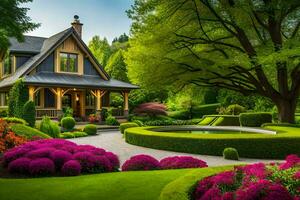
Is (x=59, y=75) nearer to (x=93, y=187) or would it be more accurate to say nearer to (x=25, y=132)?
(x=25, y=132)

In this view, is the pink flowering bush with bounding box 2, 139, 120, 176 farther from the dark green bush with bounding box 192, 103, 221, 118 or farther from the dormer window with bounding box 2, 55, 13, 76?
the dark green bush with bounding box 192, 103, 221, 118

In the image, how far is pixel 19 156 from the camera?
9.55m

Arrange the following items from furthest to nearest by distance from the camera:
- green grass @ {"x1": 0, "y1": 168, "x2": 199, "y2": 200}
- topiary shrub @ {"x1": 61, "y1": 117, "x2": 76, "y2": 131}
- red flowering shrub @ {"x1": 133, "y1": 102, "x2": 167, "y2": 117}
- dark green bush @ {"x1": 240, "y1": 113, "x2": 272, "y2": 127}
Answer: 1. red flowering shrub @ {"x1": 133, "y1": 102, "x2": 167, "y2": 117}
2. dark green bush @ {"x1": 240, "y1": 113, "x2": 272, "y2": 127}
3. topiary shrub @ {"x1": 61, "y1": 117, "x2": 76, "y2": 131}
4. green grass @ {"x1": 0, "y1": 168, "x2": 199, "y2": 200}

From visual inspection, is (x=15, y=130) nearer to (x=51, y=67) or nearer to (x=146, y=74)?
(x=146, y=74)

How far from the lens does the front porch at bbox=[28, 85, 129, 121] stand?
3027 centimetres

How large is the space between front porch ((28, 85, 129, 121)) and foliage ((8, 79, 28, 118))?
1.79 ft

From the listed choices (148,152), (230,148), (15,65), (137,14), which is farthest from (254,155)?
(15,65)

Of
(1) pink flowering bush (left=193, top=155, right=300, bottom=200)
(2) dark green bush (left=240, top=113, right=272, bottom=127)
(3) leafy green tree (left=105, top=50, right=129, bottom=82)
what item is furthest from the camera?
(3) leafy green tree (left=105, top=50, right=129, bottom=82)

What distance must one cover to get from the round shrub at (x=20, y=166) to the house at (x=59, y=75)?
65.6 feet

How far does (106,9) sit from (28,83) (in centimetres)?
1752

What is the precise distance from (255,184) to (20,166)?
616 cm

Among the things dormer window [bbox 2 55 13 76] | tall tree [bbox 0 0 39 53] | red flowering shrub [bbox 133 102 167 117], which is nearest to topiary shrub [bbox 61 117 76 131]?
dormer window [bbox 2 55 13 76]

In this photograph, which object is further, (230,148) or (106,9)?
(230,148)

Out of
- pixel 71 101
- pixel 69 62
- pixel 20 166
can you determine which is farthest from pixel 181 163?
pixel 71 101
